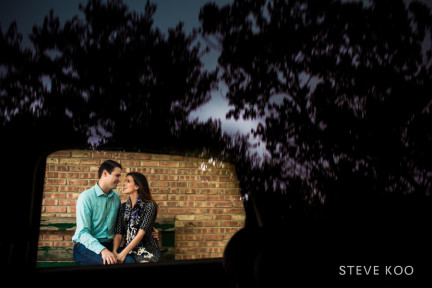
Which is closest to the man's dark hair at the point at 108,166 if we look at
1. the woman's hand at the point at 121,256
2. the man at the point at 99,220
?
the man at the point at 99,220

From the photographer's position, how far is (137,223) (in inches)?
97.7

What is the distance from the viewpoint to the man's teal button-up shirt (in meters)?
2.16

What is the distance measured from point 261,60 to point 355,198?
11.0 ft

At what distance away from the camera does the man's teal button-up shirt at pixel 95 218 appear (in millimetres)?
2160

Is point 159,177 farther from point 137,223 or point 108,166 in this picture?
point 108,166

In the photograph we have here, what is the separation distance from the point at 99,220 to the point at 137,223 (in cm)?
28

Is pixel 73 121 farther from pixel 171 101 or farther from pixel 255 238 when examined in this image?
pixel 255 238

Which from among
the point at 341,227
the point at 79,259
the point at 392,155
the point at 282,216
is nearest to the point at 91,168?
the point at 79,259

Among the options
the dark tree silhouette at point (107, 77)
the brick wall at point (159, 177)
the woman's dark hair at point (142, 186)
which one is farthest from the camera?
the dark tree silhouette at point (107, 77)

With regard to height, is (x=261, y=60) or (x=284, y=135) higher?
(x=261, y=60)

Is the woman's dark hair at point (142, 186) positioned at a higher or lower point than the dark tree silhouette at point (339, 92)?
lower

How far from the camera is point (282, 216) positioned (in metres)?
1.97

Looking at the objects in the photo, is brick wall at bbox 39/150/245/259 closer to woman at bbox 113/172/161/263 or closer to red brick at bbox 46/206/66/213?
red brick at bbox 46/206/66/213

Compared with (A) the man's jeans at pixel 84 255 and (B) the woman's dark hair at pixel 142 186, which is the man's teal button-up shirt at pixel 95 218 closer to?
(A) the man's jeans at pixel 84 255
